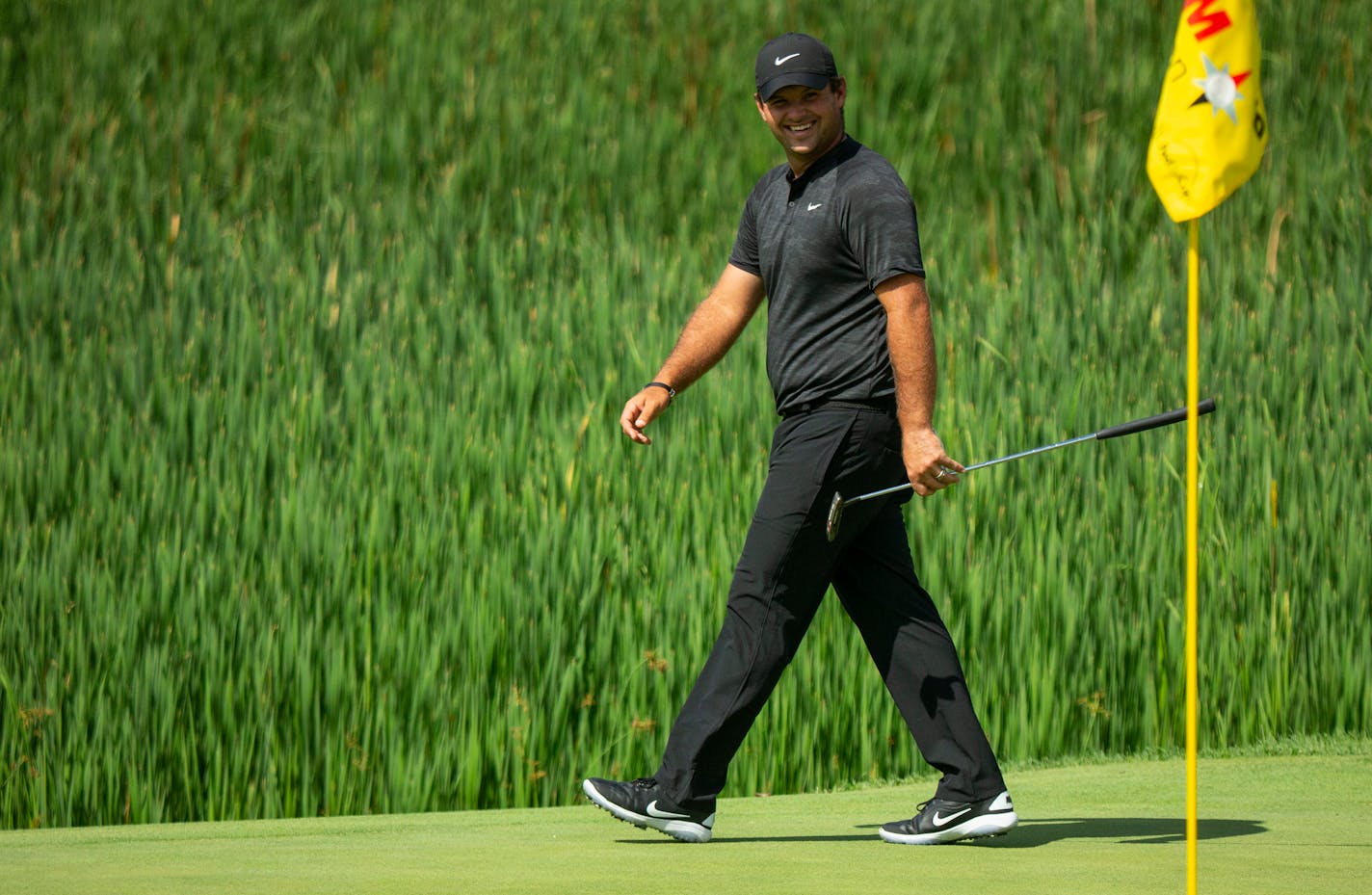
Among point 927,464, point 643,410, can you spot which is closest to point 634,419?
point 643,410

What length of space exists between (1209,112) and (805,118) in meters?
1.12

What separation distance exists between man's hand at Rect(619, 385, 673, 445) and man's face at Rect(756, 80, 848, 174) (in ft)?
1.90

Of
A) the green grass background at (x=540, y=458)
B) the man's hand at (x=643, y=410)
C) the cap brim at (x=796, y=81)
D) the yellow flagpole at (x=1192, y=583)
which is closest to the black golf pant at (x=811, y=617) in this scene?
the man's hand at (x=643, y=410)

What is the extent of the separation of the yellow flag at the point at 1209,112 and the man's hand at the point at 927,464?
802mm

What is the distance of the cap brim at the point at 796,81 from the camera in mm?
3209

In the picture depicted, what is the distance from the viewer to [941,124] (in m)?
9.63

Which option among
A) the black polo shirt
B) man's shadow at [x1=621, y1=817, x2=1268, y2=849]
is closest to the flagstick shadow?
man's shadow at [x1=621, y1=817, x2=1268, y2=849]

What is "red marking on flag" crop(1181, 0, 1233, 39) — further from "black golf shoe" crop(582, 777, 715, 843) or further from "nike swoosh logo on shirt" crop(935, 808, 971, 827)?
"black golf shoe" crop(582, 777, 715, 843)

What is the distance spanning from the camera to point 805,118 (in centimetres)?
328

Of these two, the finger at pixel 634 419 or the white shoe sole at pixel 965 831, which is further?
the finger at pixel 634 419

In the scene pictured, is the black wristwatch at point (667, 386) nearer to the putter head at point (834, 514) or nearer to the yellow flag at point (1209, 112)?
the putter head at point (834, 514)

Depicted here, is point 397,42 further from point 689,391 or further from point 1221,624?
point 1221,624

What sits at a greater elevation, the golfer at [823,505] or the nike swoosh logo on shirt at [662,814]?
the golfer at [823,505]

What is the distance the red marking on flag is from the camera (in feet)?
7.39
